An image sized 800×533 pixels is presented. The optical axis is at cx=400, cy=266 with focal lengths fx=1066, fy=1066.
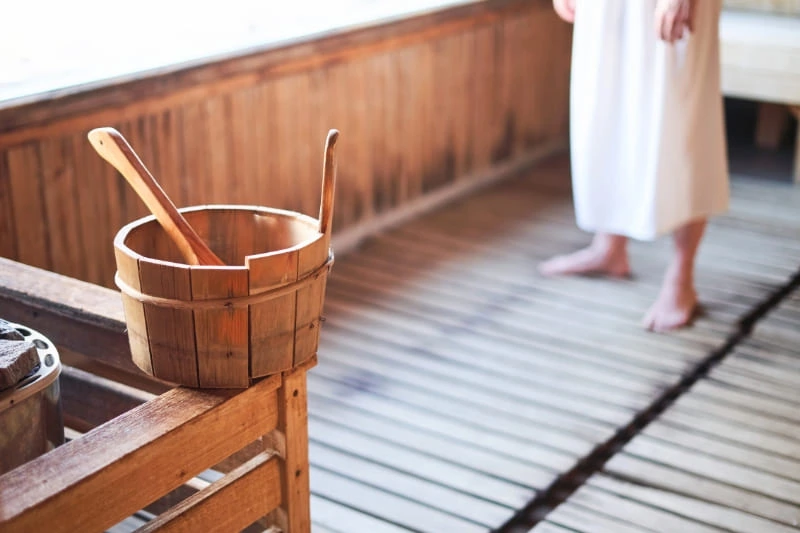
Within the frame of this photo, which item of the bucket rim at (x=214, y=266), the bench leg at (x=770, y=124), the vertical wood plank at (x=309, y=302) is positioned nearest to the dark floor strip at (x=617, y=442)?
the vertical wood plank at (x=309, y=302)

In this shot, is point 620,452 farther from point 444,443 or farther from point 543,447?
point 444,443

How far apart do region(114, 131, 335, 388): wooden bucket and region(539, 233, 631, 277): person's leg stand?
1858 millimetres

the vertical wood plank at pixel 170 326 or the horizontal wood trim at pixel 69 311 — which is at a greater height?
the vertical wood plank at pixel 170 326

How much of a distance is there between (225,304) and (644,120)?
1739 mm

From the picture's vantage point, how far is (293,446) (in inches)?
63.5

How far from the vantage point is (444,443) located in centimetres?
236

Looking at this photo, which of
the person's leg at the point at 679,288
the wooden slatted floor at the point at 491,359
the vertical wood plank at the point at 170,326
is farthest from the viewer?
the person's leg at the point at 679,288

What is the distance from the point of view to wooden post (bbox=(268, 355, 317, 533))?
1585mm

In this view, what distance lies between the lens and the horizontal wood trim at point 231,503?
146cm

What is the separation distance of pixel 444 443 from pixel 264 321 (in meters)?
1.00

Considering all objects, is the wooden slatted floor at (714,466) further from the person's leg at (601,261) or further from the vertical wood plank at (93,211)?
the vertical wood plank at (93,211)

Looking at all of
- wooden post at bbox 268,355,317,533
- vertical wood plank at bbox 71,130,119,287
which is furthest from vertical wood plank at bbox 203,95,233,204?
wooden post at bbox 268,355,317,533

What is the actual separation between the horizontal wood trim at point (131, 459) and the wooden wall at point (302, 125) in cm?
113

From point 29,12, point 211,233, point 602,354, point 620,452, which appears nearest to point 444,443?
A: point 620,452
